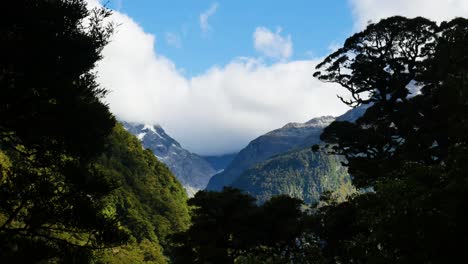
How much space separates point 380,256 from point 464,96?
12.2 metres

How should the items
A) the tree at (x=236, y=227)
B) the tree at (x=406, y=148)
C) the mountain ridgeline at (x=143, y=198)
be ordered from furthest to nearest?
the mountain ridgeline at (x=143, y=198) → the tree at (x=236, y=227) → the tree at (x=406, y=148)

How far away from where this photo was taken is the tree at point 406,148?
13.8 metres

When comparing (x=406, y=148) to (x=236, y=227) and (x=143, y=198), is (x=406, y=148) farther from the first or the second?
→ (x=143, y=198)

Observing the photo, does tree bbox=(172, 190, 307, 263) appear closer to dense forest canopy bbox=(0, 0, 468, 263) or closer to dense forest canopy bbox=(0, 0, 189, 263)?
dense forest canopy bbox=(0, 0, 468, 263)

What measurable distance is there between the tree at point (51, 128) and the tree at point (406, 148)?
10200mm

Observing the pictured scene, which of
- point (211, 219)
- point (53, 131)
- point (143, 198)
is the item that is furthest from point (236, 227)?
Answer: point (143, 198)

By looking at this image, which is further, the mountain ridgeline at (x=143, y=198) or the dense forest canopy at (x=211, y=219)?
the mountain ridgeline at (x=143, y=198)

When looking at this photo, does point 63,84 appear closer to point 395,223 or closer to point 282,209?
point 395,223

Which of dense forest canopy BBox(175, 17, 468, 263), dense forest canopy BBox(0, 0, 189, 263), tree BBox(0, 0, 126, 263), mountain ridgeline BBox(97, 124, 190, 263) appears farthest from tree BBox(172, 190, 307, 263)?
mountain ridgeline BBox(97, 124, 190, 263)

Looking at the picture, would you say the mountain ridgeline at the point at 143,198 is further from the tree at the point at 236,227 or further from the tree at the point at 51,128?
the tree at the point at 51,128

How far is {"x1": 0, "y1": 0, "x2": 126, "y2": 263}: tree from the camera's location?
52.5 ft

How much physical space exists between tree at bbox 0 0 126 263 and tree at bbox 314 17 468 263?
1020 cm

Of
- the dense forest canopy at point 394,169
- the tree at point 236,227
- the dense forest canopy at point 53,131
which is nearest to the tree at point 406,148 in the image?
the dense forest canopy at point 394,169

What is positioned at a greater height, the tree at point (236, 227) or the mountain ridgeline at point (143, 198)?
the mountain ridgeline at point (143, 198)
